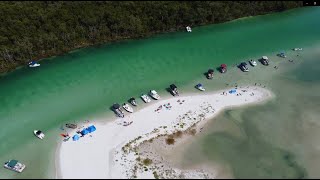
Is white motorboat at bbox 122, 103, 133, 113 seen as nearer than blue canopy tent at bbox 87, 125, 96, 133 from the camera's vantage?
No

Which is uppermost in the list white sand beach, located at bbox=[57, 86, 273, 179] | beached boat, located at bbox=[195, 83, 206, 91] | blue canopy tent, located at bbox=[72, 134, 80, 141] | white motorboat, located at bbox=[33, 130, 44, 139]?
white motorboat, located at bbox=[33, 130, 44, 139]

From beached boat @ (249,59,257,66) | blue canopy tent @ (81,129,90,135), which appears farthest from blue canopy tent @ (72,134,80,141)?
beached boat @ (249,59,257,66)

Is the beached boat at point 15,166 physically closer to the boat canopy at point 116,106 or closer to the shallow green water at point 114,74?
the shallow green water at point 114,74

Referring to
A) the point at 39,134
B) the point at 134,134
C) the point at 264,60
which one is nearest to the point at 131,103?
the point at 134,134

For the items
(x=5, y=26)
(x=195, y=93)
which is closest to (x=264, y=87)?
(x=195, y=93)

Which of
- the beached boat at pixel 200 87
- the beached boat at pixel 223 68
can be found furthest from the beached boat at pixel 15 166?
the beached boat at pixel 223 68

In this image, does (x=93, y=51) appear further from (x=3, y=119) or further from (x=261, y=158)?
(x=261, y=158)

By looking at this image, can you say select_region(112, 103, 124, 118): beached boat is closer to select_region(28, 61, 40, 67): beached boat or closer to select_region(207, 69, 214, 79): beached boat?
select_region(207, 69, 214, 79): beached boat
